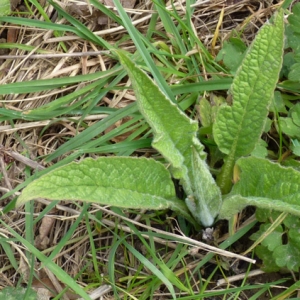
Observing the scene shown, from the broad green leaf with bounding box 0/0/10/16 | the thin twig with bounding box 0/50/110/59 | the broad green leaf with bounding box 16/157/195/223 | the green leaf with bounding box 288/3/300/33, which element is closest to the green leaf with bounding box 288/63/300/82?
the green leaf with bounding box 288/3/300/33

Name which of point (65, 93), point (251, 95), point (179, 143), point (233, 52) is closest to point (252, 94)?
point (251, 95)

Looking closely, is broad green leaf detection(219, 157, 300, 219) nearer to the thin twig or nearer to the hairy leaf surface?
the hairy leaf surface

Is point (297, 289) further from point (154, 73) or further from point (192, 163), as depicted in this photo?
point (154, 73)

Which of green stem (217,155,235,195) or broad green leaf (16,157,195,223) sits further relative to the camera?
green stem (217,155,235,195)

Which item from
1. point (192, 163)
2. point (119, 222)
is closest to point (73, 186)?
point (192, 163)

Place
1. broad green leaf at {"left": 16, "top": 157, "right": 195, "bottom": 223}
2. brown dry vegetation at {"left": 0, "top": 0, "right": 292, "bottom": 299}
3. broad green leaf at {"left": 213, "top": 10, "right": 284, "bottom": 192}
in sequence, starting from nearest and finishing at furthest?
broad green leaf at {"left": 16, "top": 157, "right": 195, "bottom": 223} → broad green leaf at {"left": 213, "top": 10, "right": 284, "bottom": 192} → brown dry vegetation at {"left": 0, "top": 0, "right": 292, "bottom": 299}

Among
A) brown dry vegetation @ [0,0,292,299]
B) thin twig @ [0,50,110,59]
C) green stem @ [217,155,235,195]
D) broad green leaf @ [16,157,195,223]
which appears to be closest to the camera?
broad green leaf @ [16,157,195,223]

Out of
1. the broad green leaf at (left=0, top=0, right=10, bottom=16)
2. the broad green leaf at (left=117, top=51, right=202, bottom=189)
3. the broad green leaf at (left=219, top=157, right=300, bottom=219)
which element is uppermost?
the broad green leaf at (left=0, top=0, right=10, bottom=16)

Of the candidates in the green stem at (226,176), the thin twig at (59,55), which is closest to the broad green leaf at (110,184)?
the green stem at (226,176)
